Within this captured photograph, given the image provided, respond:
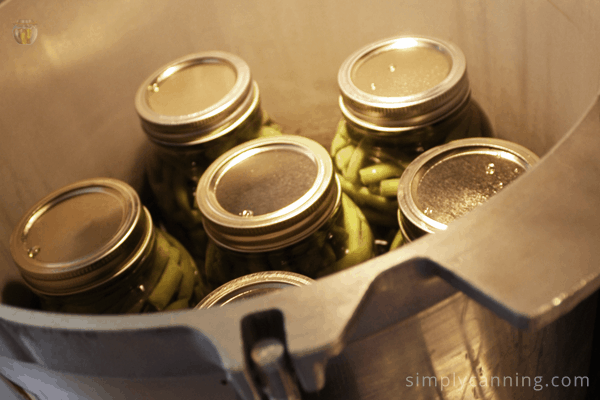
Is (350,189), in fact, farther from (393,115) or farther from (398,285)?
(398,285)

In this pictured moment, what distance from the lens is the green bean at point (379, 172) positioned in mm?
423


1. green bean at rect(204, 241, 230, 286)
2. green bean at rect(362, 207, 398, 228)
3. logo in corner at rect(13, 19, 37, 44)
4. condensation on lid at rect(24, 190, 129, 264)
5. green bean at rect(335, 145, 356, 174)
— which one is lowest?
green bean at rect(362, 207, 398, 228)

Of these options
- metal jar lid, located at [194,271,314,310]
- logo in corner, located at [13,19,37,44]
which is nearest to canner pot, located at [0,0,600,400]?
logo in corner, located at [13,19,37,44]

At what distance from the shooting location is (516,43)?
0.41 m

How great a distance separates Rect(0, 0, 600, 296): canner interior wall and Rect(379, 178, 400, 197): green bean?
119mm

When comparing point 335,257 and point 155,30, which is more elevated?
point 155,30

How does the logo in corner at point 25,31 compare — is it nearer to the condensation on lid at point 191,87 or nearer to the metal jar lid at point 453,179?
the condensation on lid at point 191,87

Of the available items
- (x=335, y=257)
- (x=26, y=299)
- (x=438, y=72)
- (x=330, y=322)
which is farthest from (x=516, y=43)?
(x=26, y=299)

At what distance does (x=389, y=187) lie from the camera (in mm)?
421

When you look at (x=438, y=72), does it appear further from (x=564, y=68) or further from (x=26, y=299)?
(x=26, y=299)

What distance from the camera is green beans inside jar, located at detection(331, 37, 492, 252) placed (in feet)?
1.35

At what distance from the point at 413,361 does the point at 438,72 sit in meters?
0.28

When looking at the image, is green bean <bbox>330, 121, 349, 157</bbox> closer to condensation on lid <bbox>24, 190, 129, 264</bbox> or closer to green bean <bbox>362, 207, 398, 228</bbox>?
green bean <bbox>362, 207, 398, 228</bbox>

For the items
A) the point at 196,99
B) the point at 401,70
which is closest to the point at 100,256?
the point at 196,99
